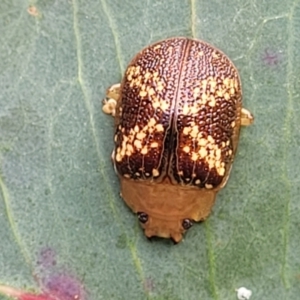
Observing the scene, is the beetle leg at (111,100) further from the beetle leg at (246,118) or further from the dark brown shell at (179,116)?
the beetle leg at (246,118)

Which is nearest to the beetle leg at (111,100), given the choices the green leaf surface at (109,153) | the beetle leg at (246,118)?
the green leaf surface at (109,153)

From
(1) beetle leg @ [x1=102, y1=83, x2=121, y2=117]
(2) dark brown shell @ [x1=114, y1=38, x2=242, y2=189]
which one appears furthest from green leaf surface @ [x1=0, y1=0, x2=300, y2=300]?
(2) dark brown shell @ [x1=114, y1=38, x2=242, y2=189]

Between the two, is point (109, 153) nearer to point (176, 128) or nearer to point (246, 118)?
point (176, 128)

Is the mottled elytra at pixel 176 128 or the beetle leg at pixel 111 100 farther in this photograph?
the beetle leg at pixel 111 100

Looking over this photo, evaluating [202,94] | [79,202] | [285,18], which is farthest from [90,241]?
[285,18]

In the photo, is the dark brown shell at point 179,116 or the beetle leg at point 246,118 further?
the beetle leg at point 246,118

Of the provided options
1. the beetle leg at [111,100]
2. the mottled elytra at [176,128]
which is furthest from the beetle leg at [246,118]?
the beetle leg at [111,100]
